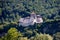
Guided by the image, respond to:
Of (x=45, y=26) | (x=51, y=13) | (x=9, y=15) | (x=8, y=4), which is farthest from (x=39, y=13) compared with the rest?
(x=45, y=26)

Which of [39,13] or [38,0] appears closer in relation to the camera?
[39,13]

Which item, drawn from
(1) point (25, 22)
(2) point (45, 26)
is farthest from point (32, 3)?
(2) point (45, 26)

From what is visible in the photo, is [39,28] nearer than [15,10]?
Yes

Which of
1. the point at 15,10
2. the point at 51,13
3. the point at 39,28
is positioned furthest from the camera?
the point at 15,10

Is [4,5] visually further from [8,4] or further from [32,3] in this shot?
[32,3]

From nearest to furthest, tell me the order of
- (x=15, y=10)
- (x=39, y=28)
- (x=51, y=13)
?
(x=39, y=28) < (x=51, y=13) < (x=15, y=10)

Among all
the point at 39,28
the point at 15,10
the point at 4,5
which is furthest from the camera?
the point at 4,5

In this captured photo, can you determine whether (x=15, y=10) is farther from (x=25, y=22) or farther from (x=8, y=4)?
(x=25, y=22)

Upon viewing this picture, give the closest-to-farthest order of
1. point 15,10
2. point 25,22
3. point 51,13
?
point 25,22
point 51,13
point 15,10
